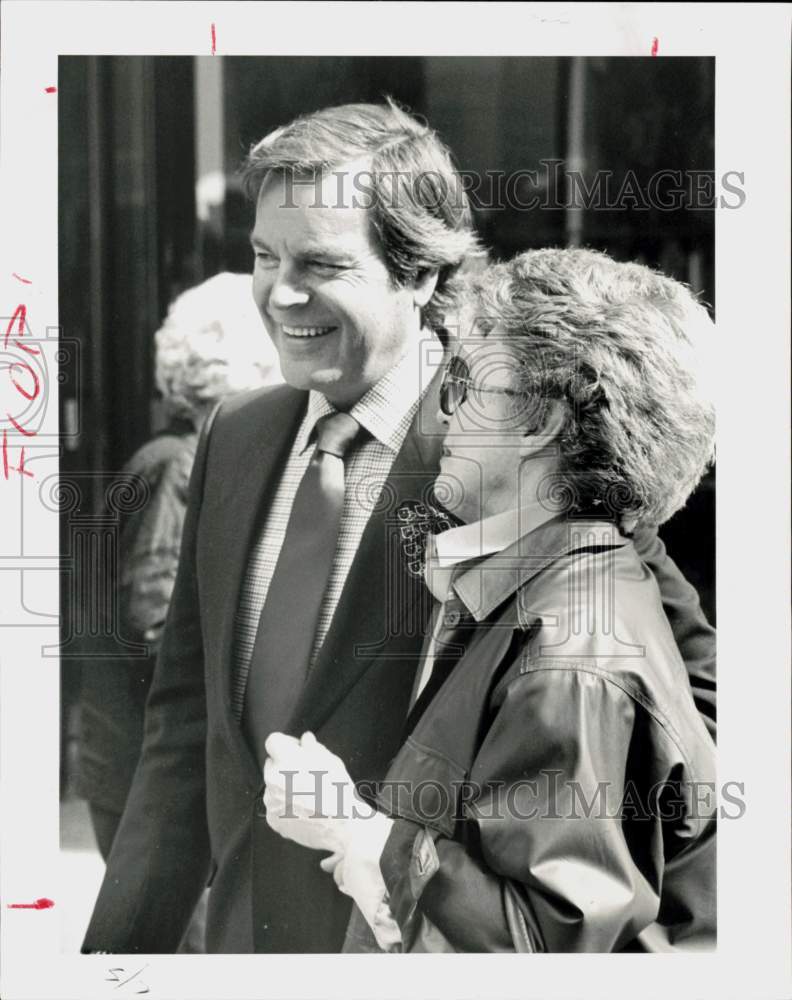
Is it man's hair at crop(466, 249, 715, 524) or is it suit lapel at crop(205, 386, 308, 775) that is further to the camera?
suit lapel at crop(205, 386, 308, 775)

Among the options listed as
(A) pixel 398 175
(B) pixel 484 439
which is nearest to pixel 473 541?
(B) pixel 484 439

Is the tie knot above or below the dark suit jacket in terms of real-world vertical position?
above

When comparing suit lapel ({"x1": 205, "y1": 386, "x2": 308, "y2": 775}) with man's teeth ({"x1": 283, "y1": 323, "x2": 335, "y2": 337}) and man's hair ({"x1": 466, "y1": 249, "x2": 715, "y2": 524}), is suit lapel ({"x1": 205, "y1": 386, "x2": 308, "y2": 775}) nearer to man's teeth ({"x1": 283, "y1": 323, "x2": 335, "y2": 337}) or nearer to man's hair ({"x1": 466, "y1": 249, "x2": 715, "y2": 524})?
man's teeth ({"x1": 283, "y1": 323, "x2": 335, "y2": 337})

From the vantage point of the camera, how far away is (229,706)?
10.8ft

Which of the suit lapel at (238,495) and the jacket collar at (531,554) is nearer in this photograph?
the jacket collar at (531,554)

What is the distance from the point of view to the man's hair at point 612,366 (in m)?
3.12

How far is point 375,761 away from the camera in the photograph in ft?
10.5

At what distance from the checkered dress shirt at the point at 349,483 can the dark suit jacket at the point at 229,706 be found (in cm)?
2

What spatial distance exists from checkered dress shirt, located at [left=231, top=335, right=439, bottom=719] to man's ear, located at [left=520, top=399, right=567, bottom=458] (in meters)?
0.28

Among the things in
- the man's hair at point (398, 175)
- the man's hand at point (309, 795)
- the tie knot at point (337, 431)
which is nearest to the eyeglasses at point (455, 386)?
the man's hair at point (398, 175)

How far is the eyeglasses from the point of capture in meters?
3.19

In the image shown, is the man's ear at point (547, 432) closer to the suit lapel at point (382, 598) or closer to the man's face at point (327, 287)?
the suit lapel at point (382, 598)

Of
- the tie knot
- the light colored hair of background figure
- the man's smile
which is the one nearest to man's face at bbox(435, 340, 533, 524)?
the tie knot

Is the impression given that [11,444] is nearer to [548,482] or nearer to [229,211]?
[229,211]
